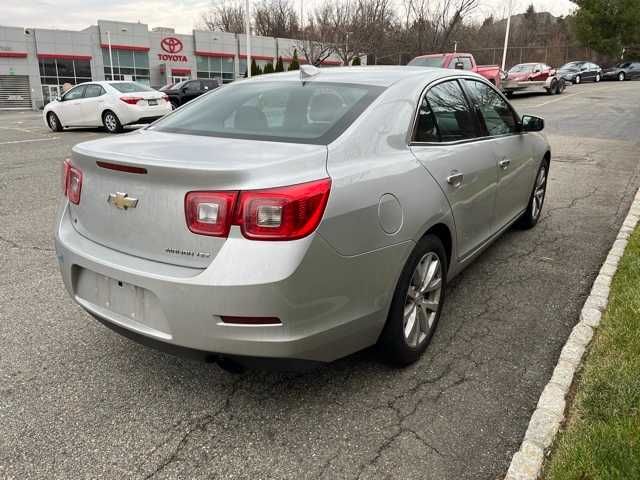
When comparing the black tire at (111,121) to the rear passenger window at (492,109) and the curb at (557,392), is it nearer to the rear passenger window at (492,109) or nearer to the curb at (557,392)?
the rear passenger window at (492,109)

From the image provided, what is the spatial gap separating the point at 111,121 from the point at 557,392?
48.7 ft

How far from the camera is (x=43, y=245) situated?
5.21 metres

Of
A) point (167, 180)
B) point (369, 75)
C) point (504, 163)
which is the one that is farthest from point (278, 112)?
point (504, 163)

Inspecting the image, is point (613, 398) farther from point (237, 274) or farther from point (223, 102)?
point (223, 102)

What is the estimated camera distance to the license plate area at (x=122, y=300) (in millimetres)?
2436

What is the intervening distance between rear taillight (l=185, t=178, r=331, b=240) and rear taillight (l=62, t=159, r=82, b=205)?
0.86 m

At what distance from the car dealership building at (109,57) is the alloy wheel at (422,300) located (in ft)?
156

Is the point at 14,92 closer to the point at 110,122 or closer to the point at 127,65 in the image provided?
the point at 127,65

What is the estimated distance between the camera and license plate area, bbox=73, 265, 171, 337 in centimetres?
244

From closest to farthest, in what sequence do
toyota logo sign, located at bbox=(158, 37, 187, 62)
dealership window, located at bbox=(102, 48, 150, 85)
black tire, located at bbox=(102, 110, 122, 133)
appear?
black tire, located at bbox=(102, 110, 122, 133) < dealership window, located at bbox=(102, 48, 150, 85) < toyota logo sign, located at bbox=(158, 37, 187, 62)

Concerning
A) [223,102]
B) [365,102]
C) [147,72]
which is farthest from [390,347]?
[147,72]

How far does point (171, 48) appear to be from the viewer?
50906 mm

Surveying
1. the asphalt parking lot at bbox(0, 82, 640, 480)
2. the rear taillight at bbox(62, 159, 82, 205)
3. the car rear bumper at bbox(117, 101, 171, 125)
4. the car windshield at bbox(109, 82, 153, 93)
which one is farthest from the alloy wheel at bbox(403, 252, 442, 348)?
the car windshield at bbox(109, 82, 153, 93)

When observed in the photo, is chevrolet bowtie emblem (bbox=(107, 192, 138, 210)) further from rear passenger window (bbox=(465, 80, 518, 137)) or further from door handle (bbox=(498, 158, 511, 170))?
door handle (bbox=(498, 158, 511, 170))
